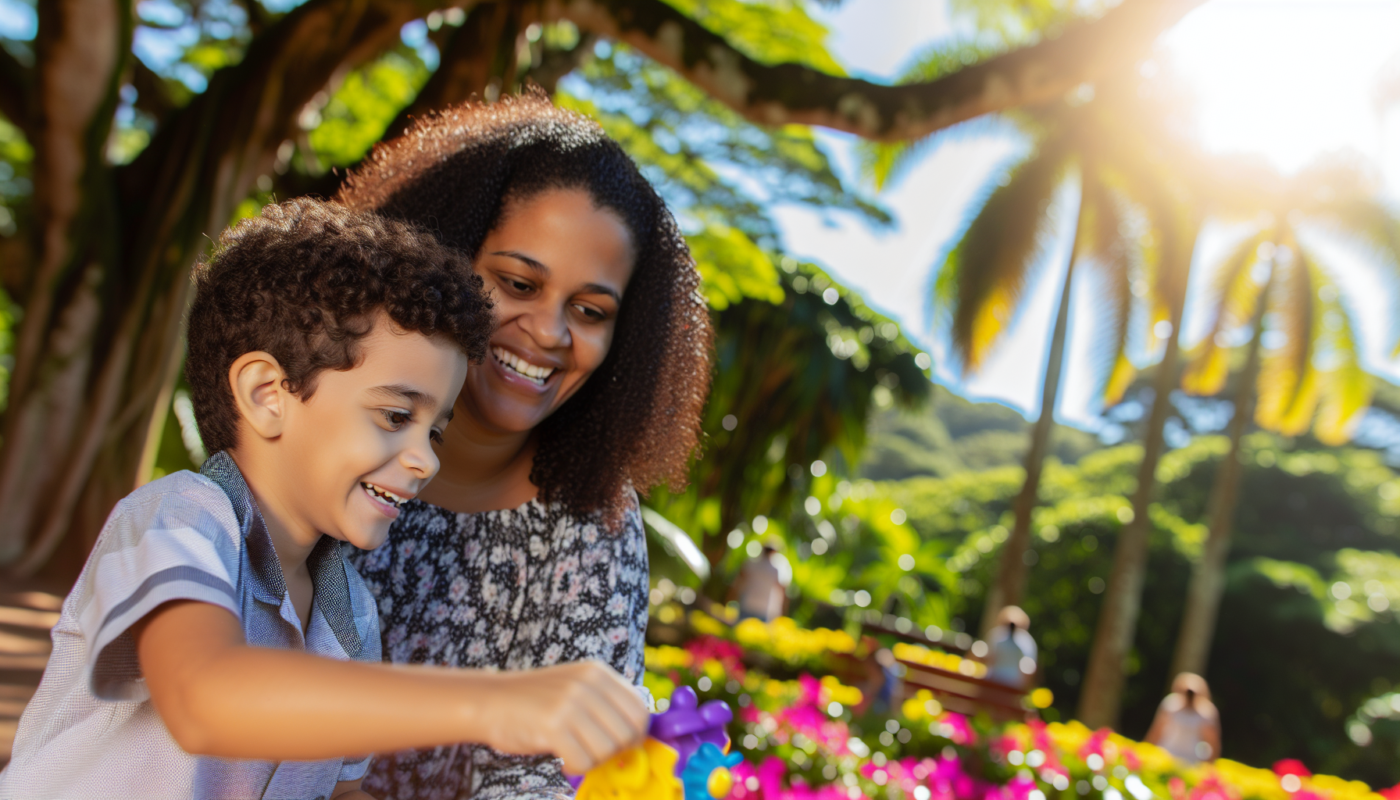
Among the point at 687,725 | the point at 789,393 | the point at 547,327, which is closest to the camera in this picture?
the point at 687,725

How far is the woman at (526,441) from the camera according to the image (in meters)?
1.77

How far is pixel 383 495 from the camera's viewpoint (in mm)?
1269

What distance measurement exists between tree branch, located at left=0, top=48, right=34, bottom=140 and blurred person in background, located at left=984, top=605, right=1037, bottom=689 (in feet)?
25.4

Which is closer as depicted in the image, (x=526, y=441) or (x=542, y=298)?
(x=542, y=298)

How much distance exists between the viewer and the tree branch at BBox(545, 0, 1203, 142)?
4316 mm

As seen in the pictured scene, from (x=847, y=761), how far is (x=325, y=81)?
3866 mm

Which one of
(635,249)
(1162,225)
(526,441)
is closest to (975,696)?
(526,441)

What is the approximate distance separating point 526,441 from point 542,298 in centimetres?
35

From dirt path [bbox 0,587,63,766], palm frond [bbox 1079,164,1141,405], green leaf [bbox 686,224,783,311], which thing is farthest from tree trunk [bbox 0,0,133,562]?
palm frond [bbox 1079,164,1141,405]

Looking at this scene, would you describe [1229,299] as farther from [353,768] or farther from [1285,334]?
[353,768]

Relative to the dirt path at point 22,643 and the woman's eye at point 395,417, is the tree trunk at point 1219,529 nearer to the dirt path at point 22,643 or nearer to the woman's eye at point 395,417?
the dirt path at point 22,643

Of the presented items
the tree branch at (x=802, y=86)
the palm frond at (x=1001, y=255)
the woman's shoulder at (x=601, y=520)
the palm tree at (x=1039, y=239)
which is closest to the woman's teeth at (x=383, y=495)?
the woman's shoulder at (x=601, y=520)

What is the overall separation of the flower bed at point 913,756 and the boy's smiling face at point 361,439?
264cm

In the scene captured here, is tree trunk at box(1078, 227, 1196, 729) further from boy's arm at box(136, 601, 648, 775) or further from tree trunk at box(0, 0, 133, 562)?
boy's arm at box(136, 601, 648, 775)
